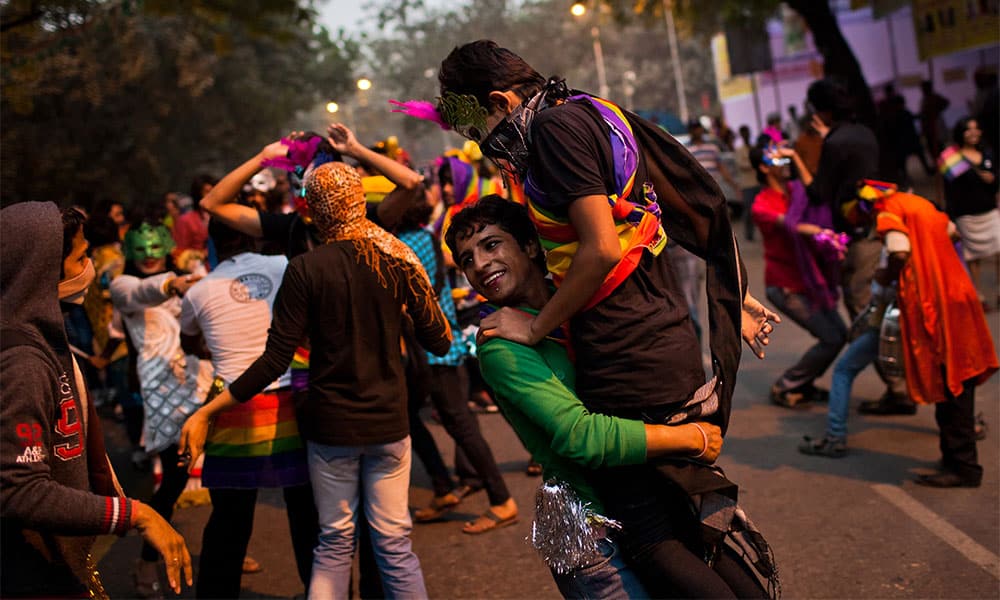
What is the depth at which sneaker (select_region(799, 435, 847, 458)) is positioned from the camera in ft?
22.1

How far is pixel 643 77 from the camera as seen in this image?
75.5 meters

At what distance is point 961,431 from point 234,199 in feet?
12.3

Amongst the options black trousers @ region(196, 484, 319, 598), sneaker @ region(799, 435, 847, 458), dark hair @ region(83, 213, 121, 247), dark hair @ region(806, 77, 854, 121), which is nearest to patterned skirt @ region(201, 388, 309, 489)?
black trousers @ region(196, 484, 319, 598)

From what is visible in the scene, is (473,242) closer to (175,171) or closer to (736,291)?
(736,291)

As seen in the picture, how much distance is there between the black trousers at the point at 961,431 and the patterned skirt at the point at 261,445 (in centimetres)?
332

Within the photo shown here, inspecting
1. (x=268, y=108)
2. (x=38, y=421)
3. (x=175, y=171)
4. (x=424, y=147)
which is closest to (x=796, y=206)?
(x=38, y=421)

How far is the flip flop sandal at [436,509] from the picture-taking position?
6398 millimetres

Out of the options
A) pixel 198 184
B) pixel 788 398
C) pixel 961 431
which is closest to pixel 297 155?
pixel 961 431

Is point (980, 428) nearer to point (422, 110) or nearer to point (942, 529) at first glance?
point (942, 529)

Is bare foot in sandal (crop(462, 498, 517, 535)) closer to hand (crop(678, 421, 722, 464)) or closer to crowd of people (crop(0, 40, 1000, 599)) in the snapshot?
crowd of people (crop(0, 40, 1000, 599))

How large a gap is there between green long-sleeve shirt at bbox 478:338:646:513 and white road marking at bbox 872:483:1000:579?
2815mm

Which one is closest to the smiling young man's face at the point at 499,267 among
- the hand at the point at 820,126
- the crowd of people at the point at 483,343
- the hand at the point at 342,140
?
the crowd of people at the point at 483,343

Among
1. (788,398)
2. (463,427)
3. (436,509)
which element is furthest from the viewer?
(788,398)

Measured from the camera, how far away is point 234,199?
15.6 ft
